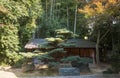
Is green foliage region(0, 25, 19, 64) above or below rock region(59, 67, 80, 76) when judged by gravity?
above

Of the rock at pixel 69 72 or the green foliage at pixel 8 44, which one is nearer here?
Result: the rock at pixel 69 72

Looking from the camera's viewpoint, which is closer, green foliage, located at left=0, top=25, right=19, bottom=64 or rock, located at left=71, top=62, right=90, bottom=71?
rock, located at left=71, top=62, right=90, bottom=71

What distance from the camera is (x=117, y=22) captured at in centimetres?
1748

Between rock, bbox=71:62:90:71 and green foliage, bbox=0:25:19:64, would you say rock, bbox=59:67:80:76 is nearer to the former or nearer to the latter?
rock, bbox=71:62:90:71

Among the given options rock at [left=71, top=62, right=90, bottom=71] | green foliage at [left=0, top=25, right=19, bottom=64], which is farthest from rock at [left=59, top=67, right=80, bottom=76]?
green foliage at [left=0, top=25, right=19, bottom=64]

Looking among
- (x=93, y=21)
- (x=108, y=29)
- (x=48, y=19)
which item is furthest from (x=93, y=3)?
(x=48, y=19)

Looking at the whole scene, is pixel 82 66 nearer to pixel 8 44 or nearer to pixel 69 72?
pixel 69 72

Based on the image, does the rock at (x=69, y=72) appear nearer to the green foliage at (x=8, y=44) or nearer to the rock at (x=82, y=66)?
the rock at (x=82, y=66)

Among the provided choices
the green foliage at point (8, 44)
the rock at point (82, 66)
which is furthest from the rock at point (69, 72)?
the green foliage at point (8, 44)

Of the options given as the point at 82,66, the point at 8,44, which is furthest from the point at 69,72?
the point at 8,44

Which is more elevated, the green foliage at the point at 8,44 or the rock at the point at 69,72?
the green foliage at the point at 8,44

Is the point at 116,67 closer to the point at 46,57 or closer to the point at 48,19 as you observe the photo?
the point at 46,57

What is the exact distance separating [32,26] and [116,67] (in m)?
10.6

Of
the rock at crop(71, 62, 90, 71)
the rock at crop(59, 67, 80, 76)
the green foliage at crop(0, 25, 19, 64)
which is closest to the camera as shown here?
the rock at crop(59, 67, 80, 76)
